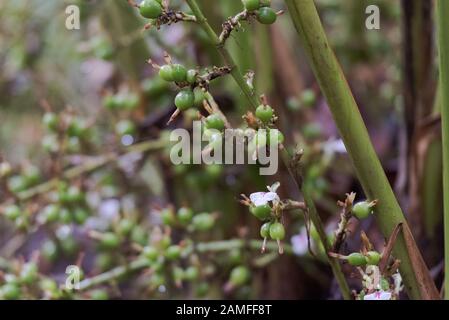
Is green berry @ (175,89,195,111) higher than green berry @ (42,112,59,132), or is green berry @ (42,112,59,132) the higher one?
green berry @ (175,89,195,111)

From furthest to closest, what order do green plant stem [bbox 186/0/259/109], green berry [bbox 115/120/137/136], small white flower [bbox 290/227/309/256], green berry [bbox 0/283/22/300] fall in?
green berry [bbox 115/120/137/136]
small white flower [bbox 290/227/309/256]
green berry [bbox 0/283/22/300]
green plant stem [bbox 186/0/259/109]

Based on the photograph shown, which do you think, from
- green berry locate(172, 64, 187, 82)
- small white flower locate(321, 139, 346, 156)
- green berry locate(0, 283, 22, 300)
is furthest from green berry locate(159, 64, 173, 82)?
small white flower locate(321, 139, 346, 156)

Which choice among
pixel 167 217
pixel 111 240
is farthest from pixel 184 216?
pixel 111 240

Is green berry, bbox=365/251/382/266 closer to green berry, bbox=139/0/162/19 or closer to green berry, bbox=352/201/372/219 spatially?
green berry, bbox=352/201/372/219

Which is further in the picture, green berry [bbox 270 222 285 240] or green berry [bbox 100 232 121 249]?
green berry [bbox 100 232 121 249]

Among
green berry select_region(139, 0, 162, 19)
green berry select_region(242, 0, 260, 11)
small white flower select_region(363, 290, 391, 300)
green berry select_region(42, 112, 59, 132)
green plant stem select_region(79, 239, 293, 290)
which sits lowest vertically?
green plant stem select_region(79, 239, 293, 290)

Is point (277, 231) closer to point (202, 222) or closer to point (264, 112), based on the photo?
point (264, 112)

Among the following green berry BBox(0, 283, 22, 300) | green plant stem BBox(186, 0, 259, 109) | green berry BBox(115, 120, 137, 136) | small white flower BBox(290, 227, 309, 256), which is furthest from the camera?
green berry BBox(115, 120, 137, 136)
